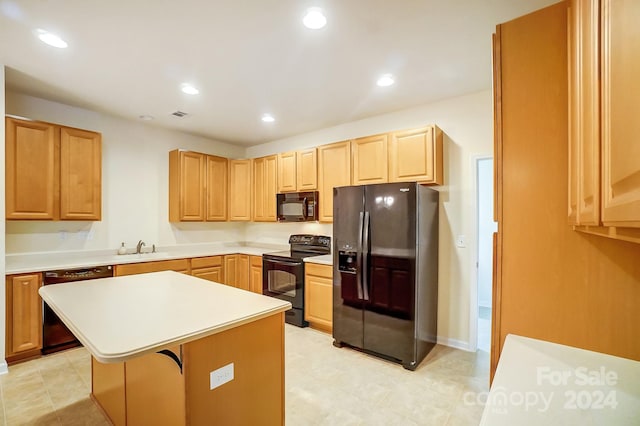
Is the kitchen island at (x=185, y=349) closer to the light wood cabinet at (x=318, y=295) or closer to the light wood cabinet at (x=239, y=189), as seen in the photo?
the light wood cabinet at (x=318, y=295)

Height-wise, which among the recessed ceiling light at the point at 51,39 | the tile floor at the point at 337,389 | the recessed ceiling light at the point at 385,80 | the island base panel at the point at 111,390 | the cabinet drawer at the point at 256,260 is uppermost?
the recessed ceiling light at the point at 51,39

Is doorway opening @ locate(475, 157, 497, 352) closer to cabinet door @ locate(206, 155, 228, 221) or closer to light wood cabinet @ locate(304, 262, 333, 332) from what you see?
light wood cabinet @ locate(304, 262, 333, 332)

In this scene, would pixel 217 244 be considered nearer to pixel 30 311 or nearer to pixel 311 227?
pixel 311 227

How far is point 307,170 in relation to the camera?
4.12m

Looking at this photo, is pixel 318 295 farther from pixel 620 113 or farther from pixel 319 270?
pixel 620 113

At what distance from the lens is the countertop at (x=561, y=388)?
80cm

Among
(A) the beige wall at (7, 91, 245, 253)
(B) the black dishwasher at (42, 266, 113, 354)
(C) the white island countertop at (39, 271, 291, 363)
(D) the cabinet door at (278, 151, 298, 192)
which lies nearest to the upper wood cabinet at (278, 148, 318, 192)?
(D) the cabinet door at (278, 151, 298, 192)

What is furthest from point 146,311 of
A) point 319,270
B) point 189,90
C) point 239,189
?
point 239,189

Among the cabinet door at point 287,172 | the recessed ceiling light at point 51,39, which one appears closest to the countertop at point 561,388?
the recessed ceiling light at point 51,39

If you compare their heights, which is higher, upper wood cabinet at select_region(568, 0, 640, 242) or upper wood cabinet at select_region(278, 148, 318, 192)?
upper wood cabinet at select_region(278, 148, 318, 192)

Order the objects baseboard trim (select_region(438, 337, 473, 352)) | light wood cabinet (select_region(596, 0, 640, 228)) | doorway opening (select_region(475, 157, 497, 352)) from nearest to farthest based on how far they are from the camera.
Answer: light wood cabinet (select_region(596, 0, 640, 228)) → baseboard trim (select_region(438, 337, 473, 352)) → doorway opening (select_region(475, 157, 497, 352))

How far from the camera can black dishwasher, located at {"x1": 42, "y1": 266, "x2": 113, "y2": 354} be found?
293 centimetres

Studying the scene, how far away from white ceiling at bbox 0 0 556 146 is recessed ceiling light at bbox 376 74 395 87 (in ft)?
0.25

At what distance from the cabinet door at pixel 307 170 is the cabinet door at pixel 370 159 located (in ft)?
2.06
